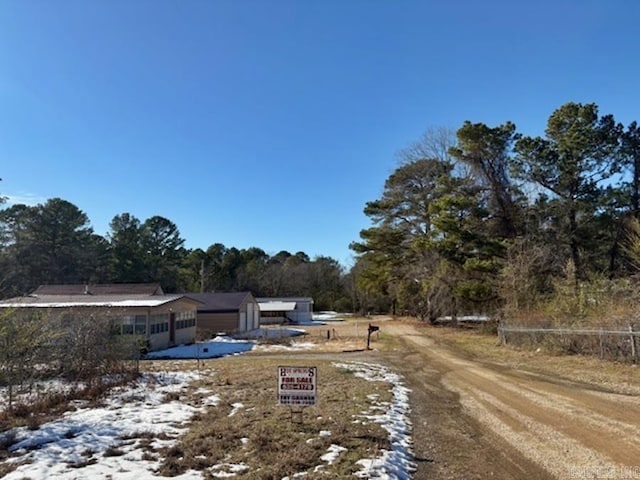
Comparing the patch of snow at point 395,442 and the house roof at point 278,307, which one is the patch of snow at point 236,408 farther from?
the house roof at point 278,307

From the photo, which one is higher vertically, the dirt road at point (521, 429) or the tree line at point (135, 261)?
the tree line at point (135, 261)

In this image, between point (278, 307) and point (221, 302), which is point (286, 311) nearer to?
point (278, 307)

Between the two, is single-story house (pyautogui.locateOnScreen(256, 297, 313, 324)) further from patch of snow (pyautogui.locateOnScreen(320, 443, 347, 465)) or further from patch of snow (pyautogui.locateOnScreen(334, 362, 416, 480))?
patch of snow (pyautogui.locateOnScreen(320, 443, 347, 465))

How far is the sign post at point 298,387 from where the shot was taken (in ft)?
23.3

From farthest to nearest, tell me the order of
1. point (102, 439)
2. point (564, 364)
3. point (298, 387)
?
point (564, 364) < point (298, 387) < point (102, 439)

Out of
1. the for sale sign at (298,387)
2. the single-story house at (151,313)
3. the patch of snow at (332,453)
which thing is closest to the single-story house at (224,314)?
the single-story house at (151,313)

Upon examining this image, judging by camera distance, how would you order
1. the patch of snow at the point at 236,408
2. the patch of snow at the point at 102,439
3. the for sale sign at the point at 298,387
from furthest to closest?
1. the patch of snow at the point at 236,408
2. the for sale sign at the point at 298,387
3. the patch of snow at the point at 102,439

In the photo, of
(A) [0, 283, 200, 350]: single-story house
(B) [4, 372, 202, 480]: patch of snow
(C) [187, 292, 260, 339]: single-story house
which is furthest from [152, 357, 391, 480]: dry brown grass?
(C) [187, 292, 260, 339]: single-story house

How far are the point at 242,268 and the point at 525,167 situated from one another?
49627 mm

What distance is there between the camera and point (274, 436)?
22.0ft

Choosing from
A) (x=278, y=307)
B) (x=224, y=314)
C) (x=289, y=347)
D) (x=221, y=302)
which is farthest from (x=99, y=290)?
(x=289, y=347)

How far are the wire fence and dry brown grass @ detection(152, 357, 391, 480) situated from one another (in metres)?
8.00

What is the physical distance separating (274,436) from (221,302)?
107ft

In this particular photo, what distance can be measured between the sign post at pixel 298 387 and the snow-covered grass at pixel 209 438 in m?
0.42
